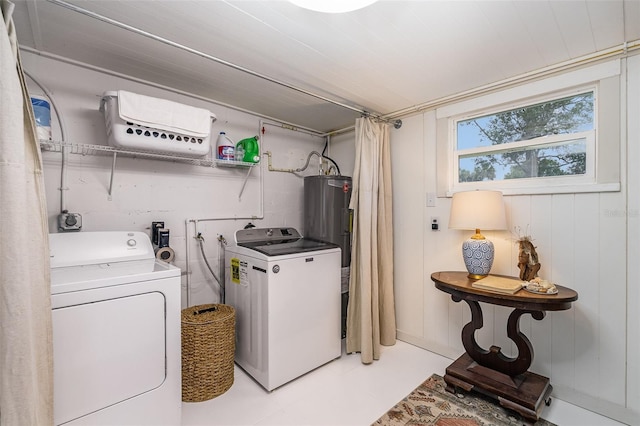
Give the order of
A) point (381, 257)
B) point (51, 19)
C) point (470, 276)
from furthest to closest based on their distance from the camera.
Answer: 1. point (381, 257)
2. point (470, 276)
3. point (51, 19)

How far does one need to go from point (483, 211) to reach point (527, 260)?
1.39 ft

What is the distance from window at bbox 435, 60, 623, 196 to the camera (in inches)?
68.9

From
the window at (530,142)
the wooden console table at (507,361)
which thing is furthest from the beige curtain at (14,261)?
the window at (530,142)

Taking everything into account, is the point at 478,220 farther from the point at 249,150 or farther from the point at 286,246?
the point at 249,150

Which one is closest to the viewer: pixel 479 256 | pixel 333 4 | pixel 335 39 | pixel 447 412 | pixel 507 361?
pixel 333 4

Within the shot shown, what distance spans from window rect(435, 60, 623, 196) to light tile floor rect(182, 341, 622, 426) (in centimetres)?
145

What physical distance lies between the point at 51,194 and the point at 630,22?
3.49m

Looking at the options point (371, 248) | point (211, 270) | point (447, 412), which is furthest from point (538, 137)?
point (211, 270)

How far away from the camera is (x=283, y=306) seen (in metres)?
2.02

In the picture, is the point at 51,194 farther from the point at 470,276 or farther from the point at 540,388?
the point at 540,388

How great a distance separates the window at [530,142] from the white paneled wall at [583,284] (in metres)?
0.16

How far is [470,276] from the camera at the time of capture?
2078 mm

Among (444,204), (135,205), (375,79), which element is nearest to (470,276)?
(444,204)

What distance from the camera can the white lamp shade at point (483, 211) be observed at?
1.92 metres
